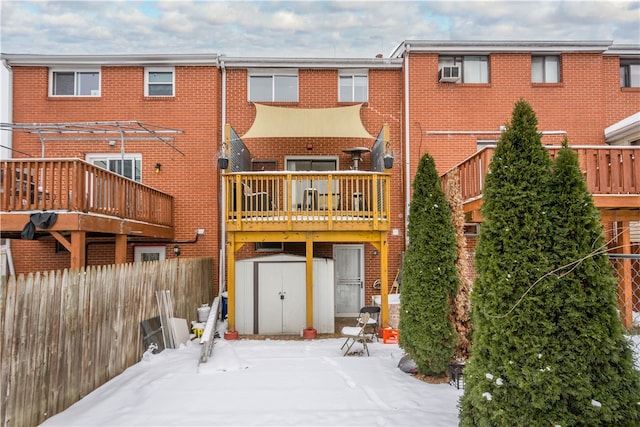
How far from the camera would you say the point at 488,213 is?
4117 millimetres

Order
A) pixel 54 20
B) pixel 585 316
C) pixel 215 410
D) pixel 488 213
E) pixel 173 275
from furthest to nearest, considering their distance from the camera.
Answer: pixel 54 20 < pixel 173 275 < pixel 215 410 < pixel 488 213 < pixel 585 316

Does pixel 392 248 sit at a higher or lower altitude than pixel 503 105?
lower

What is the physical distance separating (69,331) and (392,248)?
8784 mm

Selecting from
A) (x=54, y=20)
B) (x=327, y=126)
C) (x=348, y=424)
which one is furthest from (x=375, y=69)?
(x=54, y=20)

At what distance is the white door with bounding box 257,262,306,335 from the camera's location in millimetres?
10141

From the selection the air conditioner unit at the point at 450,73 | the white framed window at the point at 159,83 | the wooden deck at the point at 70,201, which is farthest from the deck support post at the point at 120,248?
the air conditioner unit at the point at 450,73

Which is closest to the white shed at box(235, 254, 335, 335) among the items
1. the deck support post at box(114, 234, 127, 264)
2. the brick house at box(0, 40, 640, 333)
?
the brick house at box(0, 40, 640, 333)

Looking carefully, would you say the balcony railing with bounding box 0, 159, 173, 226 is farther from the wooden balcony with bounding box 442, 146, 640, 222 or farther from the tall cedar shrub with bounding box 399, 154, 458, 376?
the wooden balcony with bounding box 442, 146, 640, 222

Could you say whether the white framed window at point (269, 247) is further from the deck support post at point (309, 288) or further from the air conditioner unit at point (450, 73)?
the air conditioner unit at point (450, 73)

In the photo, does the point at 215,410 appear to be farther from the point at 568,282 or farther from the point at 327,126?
the point at 327,126

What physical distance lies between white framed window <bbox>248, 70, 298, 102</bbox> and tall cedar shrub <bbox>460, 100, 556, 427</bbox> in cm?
945

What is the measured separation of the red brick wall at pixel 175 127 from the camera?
1215cm

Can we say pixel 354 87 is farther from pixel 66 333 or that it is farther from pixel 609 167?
pixel 66 333

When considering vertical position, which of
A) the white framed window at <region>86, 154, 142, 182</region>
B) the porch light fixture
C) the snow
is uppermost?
the white framed window at <region>86, 154, 142, 182</region>
